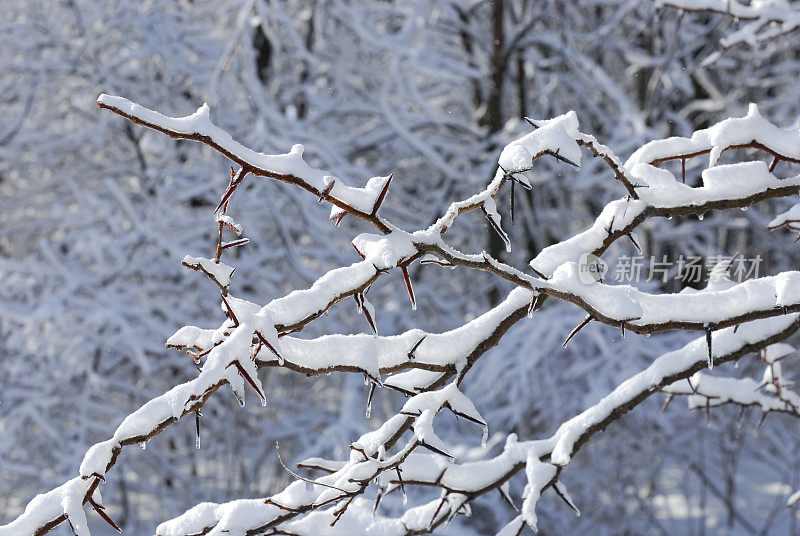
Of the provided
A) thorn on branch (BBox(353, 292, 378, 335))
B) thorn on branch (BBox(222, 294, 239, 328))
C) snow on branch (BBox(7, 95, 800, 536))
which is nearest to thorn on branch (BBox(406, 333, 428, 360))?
snow on branch (BBox(7, 95, 800, 536))

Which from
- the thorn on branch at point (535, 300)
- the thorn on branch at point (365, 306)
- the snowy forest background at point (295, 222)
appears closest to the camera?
the thorn on branch at point (365, 306)

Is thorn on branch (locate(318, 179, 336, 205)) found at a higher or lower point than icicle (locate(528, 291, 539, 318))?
higher

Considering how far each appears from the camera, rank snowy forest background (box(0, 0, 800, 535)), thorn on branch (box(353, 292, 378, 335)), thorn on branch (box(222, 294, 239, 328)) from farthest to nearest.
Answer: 1. snowy forest background (box(0, 0, 800, 535))
2. thorn on branch (box(353, 292, 378, 335))
3. thorn on branch (box(222, 294, 239, 328))

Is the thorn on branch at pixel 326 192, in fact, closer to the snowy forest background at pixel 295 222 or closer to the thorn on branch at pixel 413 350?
the thorn on branch at pixel 413 350

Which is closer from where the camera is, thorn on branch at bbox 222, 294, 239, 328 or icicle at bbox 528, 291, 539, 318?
thorn on branch at bbox 222, 294, 239, 328

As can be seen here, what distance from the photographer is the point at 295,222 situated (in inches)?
213

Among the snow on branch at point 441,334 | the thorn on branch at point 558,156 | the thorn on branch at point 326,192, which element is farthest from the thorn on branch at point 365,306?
the thorn on branch at point 558,156

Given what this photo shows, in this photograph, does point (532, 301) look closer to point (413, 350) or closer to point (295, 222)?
point (413, 350)

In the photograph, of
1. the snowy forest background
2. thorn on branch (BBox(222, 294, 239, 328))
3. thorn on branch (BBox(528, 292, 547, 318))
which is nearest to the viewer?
thorn on branch (BBox(222, 294, 239, 328))

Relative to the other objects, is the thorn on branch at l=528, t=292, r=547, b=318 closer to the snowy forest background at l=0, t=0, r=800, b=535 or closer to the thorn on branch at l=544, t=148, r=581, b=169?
the thorn on branch at l=544, t=148, r=581, b=169

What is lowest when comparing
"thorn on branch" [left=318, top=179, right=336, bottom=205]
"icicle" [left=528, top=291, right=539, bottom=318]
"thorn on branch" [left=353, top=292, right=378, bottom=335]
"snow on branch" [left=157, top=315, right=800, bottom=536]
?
"snow on branch" [left=157, top=315, right=800, bottom=536]

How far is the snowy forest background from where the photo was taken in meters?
4.63

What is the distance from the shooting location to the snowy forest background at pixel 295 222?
4633mm

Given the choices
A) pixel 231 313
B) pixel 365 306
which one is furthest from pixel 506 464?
pixel 231 313
